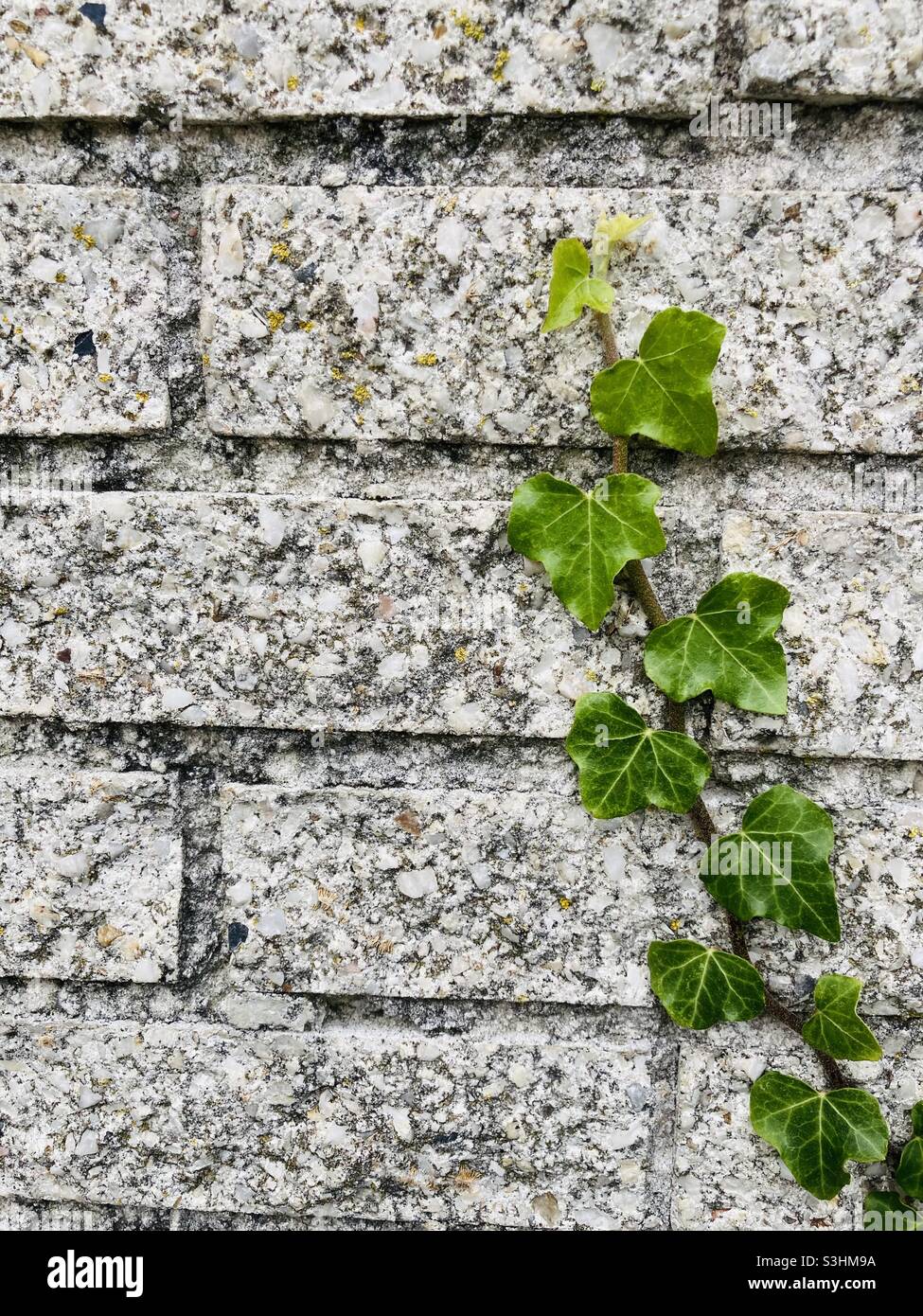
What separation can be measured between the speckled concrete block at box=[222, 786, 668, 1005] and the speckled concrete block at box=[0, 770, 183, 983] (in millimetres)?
49

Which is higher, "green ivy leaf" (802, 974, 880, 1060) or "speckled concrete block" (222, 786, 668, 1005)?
"speckled concrete block" (222, 786, 668, 1005)

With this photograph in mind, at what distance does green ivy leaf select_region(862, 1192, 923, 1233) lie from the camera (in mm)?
565

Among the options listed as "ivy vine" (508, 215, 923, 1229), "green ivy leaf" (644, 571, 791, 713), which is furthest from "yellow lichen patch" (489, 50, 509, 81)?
"green ivy leaf" (644, 571, 791, 713)

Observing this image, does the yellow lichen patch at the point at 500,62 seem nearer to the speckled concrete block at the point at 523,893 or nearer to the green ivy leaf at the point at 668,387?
the green ivy leaf at the point at 668,387

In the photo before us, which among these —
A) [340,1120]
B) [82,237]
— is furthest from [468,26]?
[340,1120]

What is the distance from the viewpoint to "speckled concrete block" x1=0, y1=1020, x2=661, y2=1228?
0.58 m

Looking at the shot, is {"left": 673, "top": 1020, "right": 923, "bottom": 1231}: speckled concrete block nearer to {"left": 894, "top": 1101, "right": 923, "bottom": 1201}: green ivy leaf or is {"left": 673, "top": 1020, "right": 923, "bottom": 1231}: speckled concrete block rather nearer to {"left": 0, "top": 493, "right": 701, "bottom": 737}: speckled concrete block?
{"left": 894, "top": 1101, "right": 923, "bottom": 1201}: green ivy leaf

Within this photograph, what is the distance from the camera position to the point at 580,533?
20.4 inches

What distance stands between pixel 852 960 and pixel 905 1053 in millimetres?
78

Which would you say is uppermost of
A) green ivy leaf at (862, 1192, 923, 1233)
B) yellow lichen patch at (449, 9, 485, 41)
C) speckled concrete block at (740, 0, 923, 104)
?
yellow lichen patch at (449, 9, 485, 41)

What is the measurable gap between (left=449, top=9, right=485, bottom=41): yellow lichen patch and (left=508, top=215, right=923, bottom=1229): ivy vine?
0.13 meters

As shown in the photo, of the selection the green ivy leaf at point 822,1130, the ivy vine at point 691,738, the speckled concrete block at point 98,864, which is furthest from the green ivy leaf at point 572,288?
the green ivy leaf at point 822,1130

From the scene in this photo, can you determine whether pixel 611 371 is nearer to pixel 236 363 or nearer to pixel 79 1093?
pixel 236 363

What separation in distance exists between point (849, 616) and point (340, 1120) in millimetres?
496
